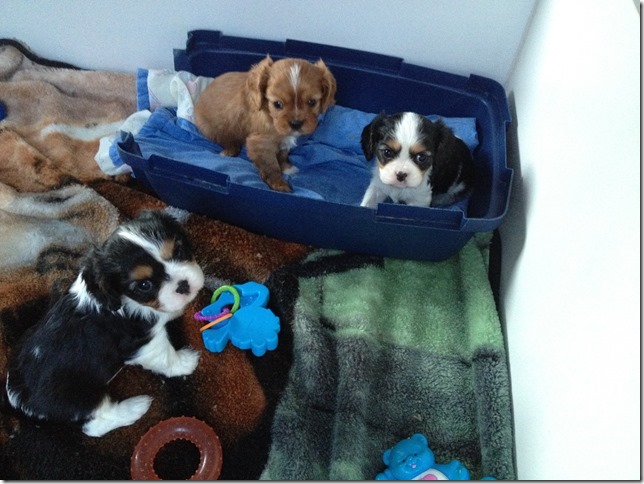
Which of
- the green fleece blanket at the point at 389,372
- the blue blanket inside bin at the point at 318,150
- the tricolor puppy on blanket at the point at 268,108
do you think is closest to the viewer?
the green fleece blanket at the point at 389,372

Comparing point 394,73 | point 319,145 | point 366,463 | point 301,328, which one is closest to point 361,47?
point 394,73

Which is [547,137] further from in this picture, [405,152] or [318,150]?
[318,150]

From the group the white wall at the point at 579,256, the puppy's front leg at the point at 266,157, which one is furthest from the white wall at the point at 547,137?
the puppy's front leg at the point at 266,157

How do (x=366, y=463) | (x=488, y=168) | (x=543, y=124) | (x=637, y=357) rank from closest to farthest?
(x=637, y=357), (x=366, y=463), (x=543, y=124), (x=488, y=168)

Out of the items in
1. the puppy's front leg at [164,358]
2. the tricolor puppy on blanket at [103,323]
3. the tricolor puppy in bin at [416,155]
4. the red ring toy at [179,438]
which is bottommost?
the red ring toy at [179,438]

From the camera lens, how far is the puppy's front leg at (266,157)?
98.9 inches

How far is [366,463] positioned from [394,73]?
1749mm

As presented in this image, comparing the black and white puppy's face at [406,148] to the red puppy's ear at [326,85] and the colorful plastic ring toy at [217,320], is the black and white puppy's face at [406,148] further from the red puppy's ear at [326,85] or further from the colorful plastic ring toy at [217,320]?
the colorful plastic ring toy at [217,320]

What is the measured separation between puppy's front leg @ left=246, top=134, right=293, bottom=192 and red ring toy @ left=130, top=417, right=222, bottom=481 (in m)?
1.13

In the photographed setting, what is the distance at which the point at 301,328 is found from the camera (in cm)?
204

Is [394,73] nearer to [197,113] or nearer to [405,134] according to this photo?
[405,134]

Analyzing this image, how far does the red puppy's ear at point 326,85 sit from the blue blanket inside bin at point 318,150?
24cm

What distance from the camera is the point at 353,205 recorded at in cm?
195

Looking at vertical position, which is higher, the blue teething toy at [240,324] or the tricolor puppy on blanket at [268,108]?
the tricolor puppy on blanket at [268,108]
